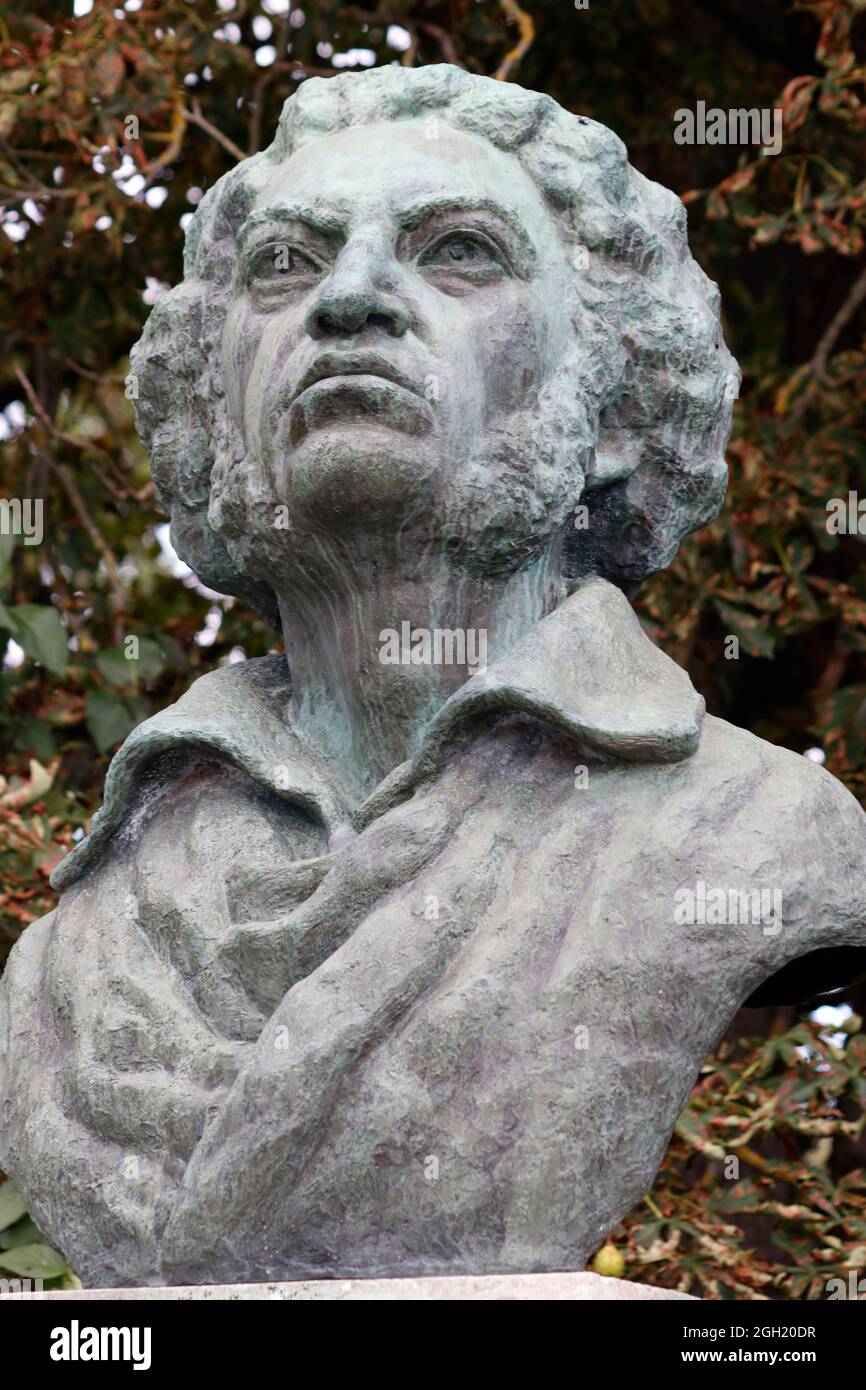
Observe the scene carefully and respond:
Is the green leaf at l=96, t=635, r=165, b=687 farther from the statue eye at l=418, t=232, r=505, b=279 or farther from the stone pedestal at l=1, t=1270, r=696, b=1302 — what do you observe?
the stone pedestal at l=1, t=1270, r=696, b=1302

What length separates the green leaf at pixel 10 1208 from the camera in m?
5.44

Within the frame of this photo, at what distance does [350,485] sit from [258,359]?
0.36m

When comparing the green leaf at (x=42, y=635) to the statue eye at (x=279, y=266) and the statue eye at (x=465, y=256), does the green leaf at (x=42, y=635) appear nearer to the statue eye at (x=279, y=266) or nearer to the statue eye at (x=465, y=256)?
the statue eye at (x=279, y=266)

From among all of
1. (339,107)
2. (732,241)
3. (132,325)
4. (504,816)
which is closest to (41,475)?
(132,325)

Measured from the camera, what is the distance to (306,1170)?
3.86m

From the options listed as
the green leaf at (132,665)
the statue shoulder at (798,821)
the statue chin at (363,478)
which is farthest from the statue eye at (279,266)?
the green leaf at (132,665)

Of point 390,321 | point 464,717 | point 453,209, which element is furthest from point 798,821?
point 453,209

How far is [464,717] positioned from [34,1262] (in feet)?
5.72

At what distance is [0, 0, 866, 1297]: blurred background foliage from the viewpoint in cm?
621

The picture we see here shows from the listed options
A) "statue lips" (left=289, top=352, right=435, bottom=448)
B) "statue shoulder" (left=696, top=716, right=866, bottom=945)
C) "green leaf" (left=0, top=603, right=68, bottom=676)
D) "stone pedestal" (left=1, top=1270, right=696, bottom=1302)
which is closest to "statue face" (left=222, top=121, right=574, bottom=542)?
"statue lips" (left=289, top=352, right=435, bottom=448)

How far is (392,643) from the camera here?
4316 millimetres

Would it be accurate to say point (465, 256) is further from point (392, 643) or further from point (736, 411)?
point (736, 411)

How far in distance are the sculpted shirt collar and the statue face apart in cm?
30

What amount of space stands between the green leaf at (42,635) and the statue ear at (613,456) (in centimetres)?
207
